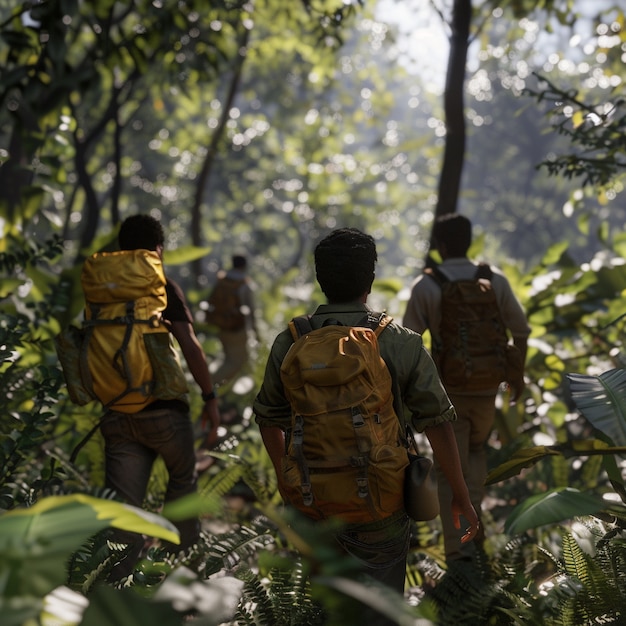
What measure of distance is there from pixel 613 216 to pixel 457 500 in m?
59.9

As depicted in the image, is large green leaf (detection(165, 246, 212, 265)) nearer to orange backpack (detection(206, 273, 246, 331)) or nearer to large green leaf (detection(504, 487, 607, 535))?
orange backpack (detection(206, 273, 246, 331))

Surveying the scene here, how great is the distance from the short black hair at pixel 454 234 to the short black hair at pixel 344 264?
5.54 feet

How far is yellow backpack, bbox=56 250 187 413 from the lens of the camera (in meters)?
3.90

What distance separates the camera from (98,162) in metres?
27.2

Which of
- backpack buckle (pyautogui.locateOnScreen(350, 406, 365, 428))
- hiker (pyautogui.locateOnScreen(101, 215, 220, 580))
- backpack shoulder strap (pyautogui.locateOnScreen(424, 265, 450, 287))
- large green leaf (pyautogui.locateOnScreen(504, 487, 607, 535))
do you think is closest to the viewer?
large green leaf (pyautogui.locateOnScreen(504, 487, 607, 535))

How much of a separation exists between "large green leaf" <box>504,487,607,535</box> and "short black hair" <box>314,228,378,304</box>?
99 cm

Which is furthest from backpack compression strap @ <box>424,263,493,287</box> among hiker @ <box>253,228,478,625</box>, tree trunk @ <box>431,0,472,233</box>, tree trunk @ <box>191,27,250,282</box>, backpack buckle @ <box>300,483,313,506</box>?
tree trunk @ <box>191,27,250,282</box>

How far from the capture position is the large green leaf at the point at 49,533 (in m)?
1.69

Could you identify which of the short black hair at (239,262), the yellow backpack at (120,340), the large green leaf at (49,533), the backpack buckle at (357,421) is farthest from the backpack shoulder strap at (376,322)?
the short black hair at (239,262)

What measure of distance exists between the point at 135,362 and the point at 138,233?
73 cm

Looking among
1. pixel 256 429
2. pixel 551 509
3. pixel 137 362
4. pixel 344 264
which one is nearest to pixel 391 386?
pixel 344 264

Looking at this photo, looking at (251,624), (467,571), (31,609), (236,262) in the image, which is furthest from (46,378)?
(236,262)

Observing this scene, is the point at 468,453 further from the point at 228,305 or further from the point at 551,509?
the point at 228,305

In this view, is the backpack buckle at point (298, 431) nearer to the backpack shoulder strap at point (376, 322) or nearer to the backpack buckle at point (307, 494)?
the backpack buckle at point (307, 494)
